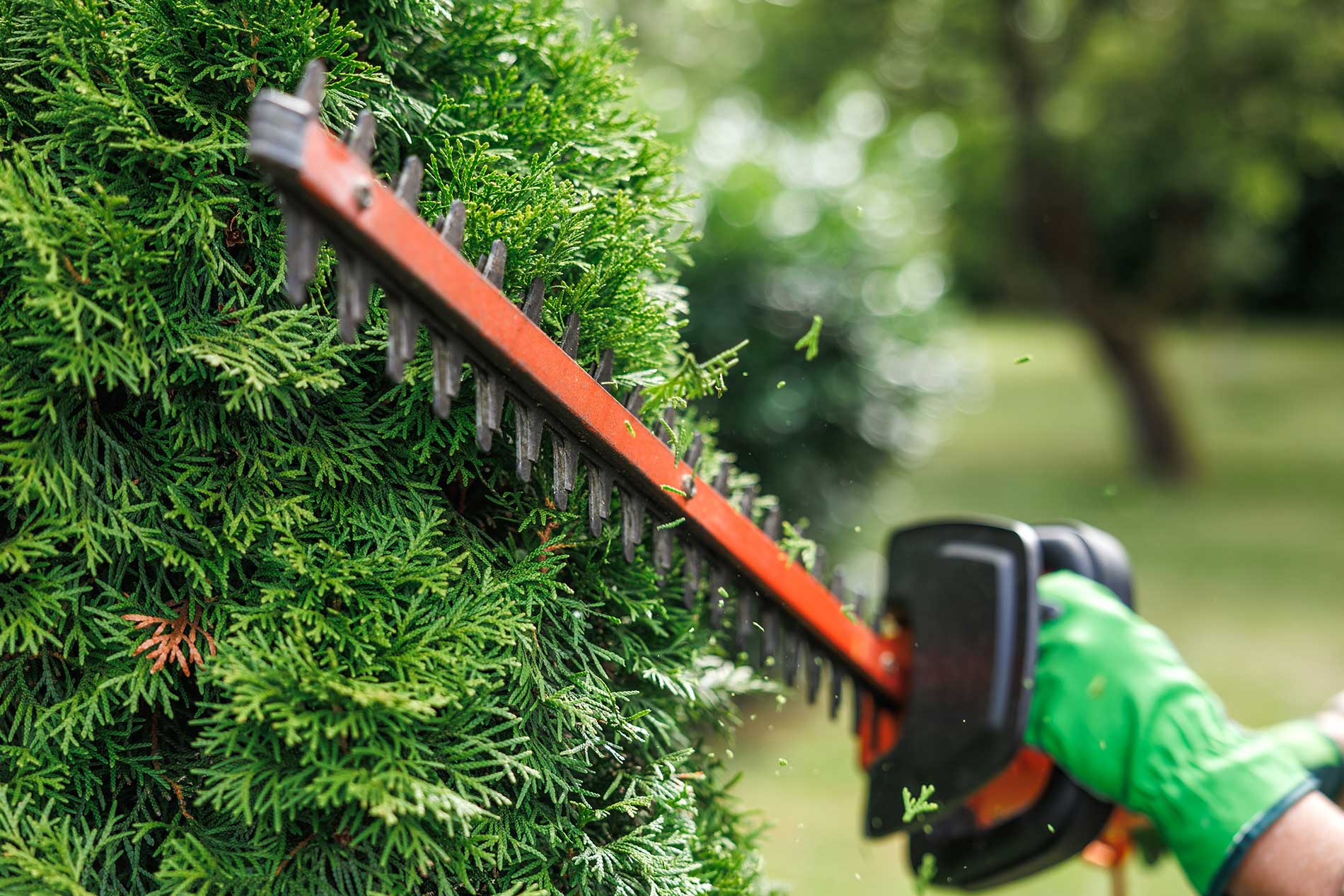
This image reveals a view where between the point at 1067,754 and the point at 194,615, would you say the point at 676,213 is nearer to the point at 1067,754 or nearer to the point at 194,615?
the point at 194,615

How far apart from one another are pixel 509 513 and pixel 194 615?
0.99 ft

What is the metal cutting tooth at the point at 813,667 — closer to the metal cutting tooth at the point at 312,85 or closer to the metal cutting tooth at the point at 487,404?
the metal cutting tooth at the point at 487,404

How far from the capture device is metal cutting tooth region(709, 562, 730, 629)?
1.21 m

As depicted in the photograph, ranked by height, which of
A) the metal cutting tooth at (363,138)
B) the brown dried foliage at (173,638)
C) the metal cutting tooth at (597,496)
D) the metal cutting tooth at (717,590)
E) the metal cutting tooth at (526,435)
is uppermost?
the metal cutting tooth at (363,138)

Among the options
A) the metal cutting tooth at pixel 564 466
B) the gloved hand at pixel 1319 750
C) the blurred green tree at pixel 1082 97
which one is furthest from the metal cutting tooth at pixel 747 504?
the blurred green tree at pixel 1082 97

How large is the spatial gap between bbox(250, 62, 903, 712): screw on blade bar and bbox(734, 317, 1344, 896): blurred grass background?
0.42 meters

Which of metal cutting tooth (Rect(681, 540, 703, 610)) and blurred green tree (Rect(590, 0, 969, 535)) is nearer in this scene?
metal cutting tooth (Rect(681, 540, 703, 610))

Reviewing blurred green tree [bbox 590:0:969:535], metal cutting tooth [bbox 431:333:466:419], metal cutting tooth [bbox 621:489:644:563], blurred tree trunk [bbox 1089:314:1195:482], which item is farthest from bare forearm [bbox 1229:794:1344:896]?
blurred tree trunk [bbox 1089:314:1195:482]

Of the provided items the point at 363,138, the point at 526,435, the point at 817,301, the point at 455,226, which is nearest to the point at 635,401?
the point at 526,435

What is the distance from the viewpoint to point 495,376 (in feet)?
3.04

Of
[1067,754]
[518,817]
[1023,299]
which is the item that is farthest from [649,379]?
[1023,299]

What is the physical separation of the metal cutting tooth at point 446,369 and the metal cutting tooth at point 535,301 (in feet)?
0.27

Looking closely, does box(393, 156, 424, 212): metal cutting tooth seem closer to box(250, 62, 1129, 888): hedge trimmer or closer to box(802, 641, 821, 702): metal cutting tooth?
box(250, 62, 1129, 888): hedge trimmer

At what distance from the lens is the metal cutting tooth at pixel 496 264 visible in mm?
906
